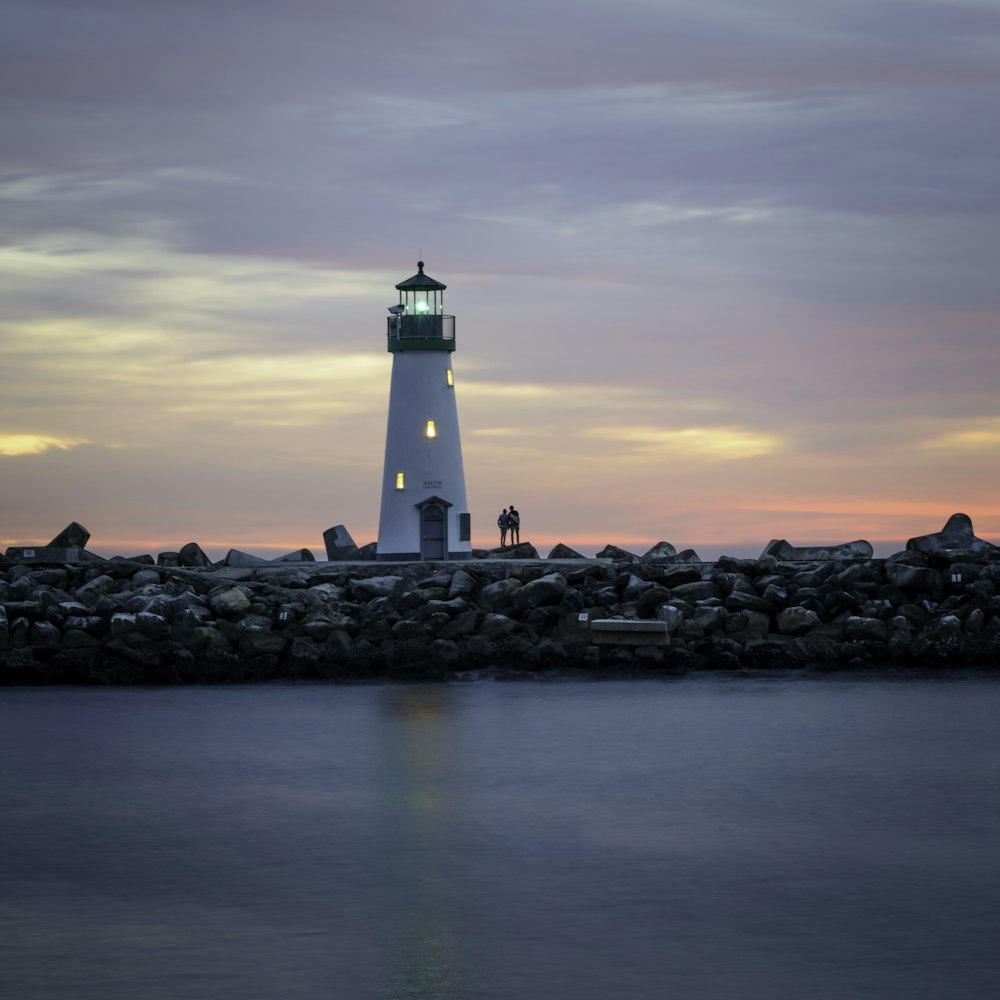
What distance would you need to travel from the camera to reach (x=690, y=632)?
21.9 metres

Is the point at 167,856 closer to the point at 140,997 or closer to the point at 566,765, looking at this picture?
the point at 140,997

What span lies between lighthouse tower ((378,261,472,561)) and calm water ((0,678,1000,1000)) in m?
7.74

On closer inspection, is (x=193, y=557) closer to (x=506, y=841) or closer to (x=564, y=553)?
(x=564, y=553)

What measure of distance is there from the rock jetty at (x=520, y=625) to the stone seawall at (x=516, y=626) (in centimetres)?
2

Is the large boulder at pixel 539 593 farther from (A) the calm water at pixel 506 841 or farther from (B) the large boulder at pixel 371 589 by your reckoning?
(B) the large boulder at pixel 371 589

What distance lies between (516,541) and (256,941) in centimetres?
2130

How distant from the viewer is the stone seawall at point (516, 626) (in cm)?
2128

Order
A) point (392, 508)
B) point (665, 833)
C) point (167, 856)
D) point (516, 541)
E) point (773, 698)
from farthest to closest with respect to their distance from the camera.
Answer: point (516, 541) → point (392, 508) → point (773, 698) → point (665, 833) → point (167, 856)

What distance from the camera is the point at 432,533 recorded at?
2841cm

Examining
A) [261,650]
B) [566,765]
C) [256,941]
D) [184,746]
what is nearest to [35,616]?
[261,650]

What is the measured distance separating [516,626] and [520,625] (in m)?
0.12

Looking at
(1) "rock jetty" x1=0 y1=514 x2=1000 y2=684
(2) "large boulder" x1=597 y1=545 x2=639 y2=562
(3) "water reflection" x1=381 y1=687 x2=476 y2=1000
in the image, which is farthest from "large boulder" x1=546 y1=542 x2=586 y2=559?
(3) "water reflection" x1=381 y1=687 x2=476 y2=1000

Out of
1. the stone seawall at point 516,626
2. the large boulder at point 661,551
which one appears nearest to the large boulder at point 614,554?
the large boulder at point 661,551

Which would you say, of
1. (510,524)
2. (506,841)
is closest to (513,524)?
(510,524)
